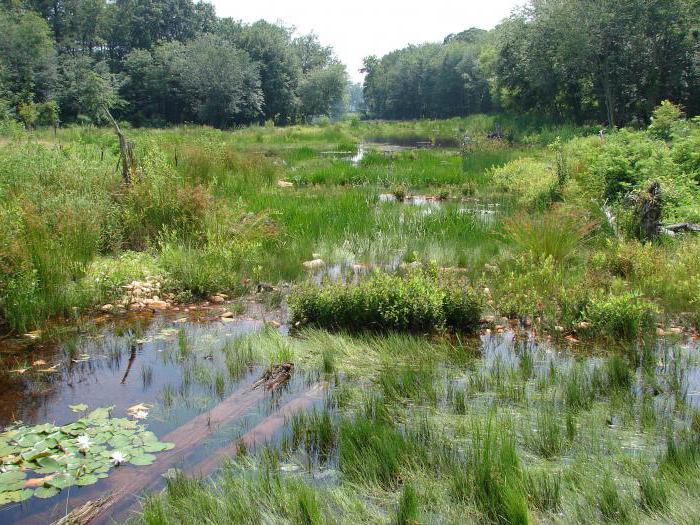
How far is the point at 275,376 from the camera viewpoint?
538cm

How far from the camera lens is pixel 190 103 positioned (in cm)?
5484

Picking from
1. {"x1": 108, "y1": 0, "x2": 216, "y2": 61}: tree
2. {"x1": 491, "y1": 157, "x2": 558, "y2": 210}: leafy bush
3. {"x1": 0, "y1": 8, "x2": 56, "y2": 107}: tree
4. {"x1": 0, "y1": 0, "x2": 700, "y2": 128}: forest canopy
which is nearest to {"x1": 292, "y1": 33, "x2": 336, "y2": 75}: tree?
{"x1": 0, "y1": 0, "x2": 700, "y2": 128}: forest canopy

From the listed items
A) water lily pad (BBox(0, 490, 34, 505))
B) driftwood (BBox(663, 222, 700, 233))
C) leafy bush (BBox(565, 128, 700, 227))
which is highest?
leafy bush (BBox(565, 128, 700, 227))

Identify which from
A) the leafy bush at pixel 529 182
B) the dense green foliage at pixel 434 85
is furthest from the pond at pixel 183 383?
the dense green foliage at pixel 434 85

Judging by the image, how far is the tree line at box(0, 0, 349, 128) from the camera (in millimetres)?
45531

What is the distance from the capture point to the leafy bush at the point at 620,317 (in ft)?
20.1

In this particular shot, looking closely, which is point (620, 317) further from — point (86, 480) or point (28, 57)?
point (28, 57)

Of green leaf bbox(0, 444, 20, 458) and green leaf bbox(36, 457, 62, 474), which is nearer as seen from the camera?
green leaf bbox(36, 457, 62, 474)

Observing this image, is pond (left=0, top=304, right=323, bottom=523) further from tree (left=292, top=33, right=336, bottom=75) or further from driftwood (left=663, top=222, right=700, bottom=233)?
tree (left=292, top=33, right=336, bottom=75)

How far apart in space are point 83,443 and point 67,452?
12 cm

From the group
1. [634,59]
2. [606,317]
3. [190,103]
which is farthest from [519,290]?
[190,103]

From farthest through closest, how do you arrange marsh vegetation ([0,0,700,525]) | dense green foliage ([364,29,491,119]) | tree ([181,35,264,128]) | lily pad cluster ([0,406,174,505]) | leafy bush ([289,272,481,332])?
1. dense green foliage ([364,29,491,119])
2. tree ([181,35,264,128])
3. leafy bush ([289,272,481,332])
4. lily pad cluster ([0,406,174,505])
5. marsh vegetation ([0,0,700,525])

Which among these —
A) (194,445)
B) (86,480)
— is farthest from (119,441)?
(194,445)

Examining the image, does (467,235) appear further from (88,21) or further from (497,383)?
(88,21)
